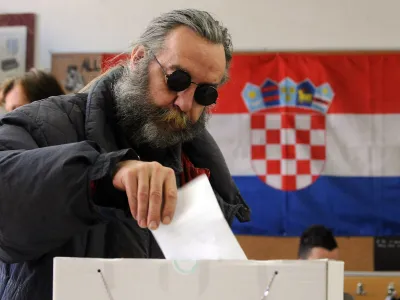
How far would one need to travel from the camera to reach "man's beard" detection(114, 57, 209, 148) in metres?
1.06

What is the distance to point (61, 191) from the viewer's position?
66 centimetres

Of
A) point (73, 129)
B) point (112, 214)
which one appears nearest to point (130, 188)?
point (112, 214)

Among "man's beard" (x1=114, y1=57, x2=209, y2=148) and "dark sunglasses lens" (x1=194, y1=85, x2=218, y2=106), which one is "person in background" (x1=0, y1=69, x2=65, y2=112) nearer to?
"man's beard" (x1=114, y1=57, x2=209, y2=148)

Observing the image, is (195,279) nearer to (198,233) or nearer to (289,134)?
(198,233)

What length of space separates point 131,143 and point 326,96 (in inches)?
95.6

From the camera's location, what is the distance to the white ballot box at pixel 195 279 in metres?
0.55

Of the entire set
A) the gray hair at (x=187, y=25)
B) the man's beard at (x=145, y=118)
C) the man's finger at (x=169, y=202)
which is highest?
the gray hair at (x=187, y=25)

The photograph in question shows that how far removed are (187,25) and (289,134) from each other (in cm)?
233

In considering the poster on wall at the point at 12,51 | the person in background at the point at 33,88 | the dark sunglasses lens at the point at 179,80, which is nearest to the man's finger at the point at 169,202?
the dark sunglasses lens at the point at 179,80

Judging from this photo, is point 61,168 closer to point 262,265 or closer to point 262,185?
point 262,265

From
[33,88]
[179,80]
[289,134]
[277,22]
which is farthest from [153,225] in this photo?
[277,22]

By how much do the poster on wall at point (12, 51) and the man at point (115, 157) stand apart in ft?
8.26

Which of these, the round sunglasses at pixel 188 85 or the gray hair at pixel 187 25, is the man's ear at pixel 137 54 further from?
the round sunglasses at pixel 188 85

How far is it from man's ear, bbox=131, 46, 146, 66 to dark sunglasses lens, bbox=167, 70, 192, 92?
0.17m
